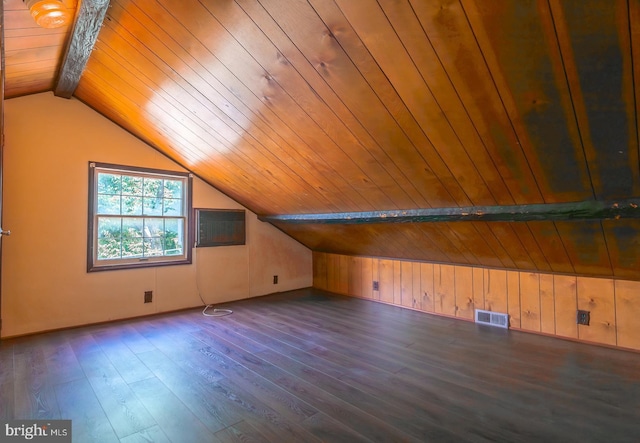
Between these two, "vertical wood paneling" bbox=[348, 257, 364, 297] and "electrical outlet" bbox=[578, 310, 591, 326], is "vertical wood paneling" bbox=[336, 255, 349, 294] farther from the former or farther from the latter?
"electrical outlet" bbox=[578, 310, 591, 326]

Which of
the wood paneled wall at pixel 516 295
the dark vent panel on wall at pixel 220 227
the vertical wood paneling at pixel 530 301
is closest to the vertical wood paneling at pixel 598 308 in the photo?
the wood paneled wall at pixel 516 295

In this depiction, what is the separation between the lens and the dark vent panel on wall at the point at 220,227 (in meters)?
4.21

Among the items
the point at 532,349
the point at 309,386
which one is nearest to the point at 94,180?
the point at 309,386

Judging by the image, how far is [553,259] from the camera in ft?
9.32

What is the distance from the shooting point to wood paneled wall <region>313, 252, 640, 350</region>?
270cm

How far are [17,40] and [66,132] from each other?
1449 millimetres

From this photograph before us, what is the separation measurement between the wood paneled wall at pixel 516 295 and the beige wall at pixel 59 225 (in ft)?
8.85

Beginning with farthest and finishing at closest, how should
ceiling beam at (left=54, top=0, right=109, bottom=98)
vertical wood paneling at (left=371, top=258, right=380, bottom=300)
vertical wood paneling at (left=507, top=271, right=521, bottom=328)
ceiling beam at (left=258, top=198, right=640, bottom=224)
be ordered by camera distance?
vertical wood paneling at (left=371, top=258, right=380, bottom=300), vertical wood paneling at (left=507, top=271, right=521, bottom=328), ceiling beam at (left=258, top=198, right=640, bottom=224), ceiling beam at (left=54, top=0, right=109, bottom=98)

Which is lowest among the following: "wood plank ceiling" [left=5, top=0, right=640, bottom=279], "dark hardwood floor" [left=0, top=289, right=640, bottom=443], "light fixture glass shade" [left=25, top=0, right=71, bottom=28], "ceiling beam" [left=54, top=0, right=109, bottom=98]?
"dark hardwood floor" [left=0, top=289, right=640, bottom=443]

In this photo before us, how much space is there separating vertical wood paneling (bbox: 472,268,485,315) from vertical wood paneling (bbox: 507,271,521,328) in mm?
253

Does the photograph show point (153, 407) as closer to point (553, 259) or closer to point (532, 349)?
point (532, 349)

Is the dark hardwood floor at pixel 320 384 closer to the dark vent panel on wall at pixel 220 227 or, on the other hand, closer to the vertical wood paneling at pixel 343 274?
the dark vent panel on wall at pixel 220 227

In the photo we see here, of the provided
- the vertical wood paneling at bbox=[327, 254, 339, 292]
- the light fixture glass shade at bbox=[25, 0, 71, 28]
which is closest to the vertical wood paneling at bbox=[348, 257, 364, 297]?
the vertical wood paneling at bbox=[327, 254, 339, 292]

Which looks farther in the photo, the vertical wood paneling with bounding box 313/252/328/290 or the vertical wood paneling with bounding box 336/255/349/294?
the vertical wood paneling with bounding box 313/252/328/290
